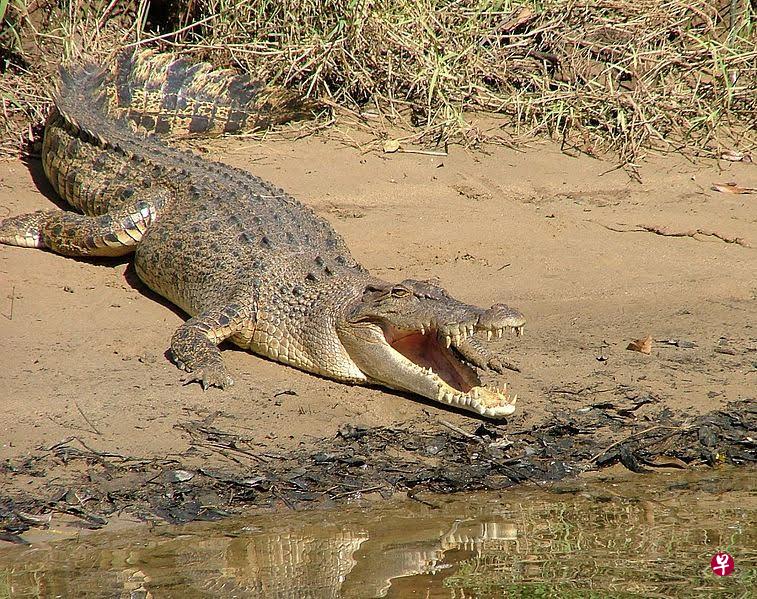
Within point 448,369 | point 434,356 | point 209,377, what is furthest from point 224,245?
point 448,369

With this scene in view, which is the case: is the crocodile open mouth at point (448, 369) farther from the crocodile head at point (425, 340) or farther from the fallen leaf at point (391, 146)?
the fallen leaf at point (391, 146)

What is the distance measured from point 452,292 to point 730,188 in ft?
7.95

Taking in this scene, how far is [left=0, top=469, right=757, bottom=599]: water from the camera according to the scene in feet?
12.1

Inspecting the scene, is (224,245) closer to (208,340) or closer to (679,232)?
(208,340)

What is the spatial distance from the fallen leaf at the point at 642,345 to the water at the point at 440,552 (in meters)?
1.19

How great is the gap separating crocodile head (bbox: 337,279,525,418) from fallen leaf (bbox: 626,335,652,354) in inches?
30.7

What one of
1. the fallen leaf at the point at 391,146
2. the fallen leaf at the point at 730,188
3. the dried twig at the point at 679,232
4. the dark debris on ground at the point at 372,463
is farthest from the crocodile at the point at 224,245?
the fallen leaf at the point at 730,188

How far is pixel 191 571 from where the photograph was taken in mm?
3756

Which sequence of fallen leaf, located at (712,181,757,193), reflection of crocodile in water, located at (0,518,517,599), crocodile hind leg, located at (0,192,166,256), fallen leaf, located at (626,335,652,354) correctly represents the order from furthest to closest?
fallen leaf, located at (712,181,757,193), crocodile hind leg, located at (0,192,166,256), fallen leaf, located at (626,335,652,354), reflection of crocodile in water, located at (0,518,517,599)

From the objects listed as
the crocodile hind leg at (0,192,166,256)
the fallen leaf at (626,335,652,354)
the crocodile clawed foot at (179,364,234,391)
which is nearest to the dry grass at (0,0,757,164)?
the crocodile hind leg at (0,192,166,256)

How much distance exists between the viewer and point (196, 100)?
800 centimetres

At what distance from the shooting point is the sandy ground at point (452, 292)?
5.05 m

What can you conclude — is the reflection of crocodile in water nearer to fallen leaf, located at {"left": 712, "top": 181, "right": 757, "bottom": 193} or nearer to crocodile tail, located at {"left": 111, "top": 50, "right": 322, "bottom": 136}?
fallen leaf, located at {"left": 712, "top": 181, "right": 757, "bottom": 193}

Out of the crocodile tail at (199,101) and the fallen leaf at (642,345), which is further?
the crocodile tail at (199,101)
